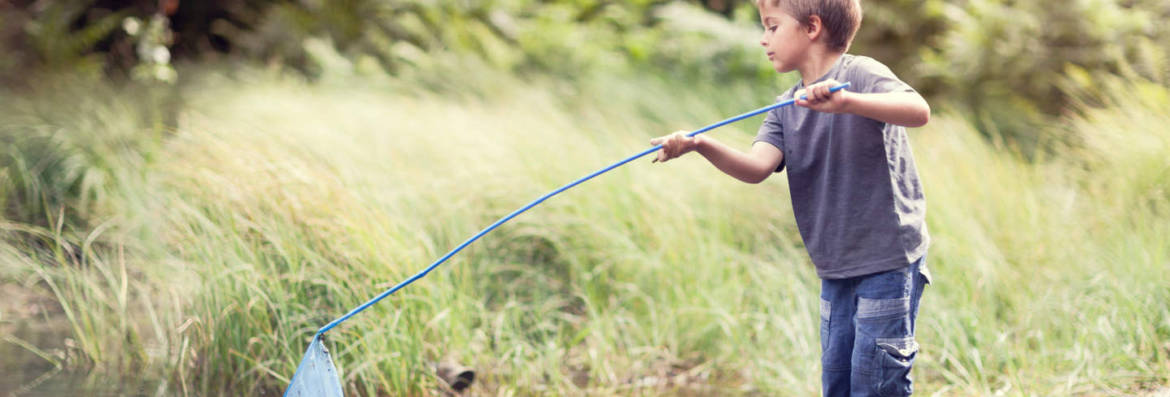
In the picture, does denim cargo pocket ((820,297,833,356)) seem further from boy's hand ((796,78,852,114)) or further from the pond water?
the pond water

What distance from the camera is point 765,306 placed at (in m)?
4.30

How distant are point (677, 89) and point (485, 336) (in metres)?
4.08

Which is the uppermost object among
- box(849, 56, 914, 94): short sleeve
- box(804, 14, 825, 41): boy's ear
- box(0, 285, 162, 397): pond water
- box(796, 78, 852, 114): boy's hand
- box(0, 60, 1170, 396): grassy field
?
box(804, 14, 825, 41): boy's ear

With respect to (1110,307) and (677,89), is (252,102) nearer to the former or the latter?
(677,89)

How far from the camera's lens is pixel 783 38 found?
100 inches

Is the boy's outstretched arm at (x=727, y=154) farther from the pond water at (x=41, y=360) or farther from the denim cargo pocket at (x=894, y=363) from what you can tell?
the pond water at (x=41, y=360)

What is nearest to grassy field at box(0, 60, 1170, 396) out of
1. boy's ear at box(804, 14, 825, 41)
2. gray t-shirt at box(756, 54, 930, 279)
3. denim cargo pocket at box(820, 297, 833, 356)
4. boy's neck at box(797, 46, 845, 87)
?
denim cargo pocket at box(820, 297, 833, 356)

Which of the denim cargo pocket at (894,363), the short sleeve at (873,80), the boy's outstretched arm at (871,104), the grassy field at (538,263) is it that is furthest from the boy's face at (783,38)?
the grassy field at (538,263)

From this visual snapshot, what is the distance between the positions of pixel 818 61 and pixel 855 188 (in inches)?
13.1

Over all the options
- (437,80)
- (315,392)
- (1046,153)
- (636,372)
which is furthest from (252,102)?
(1046,153)

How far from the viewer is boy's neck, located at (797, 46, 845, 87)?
258cm

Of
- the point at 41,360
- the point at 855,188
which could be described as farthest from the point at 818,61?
the point at 41,360

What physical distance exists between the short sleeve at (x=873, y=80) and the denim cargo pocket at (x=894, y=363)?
620mm

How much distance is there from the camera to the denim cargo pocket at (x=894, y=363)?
254cm
